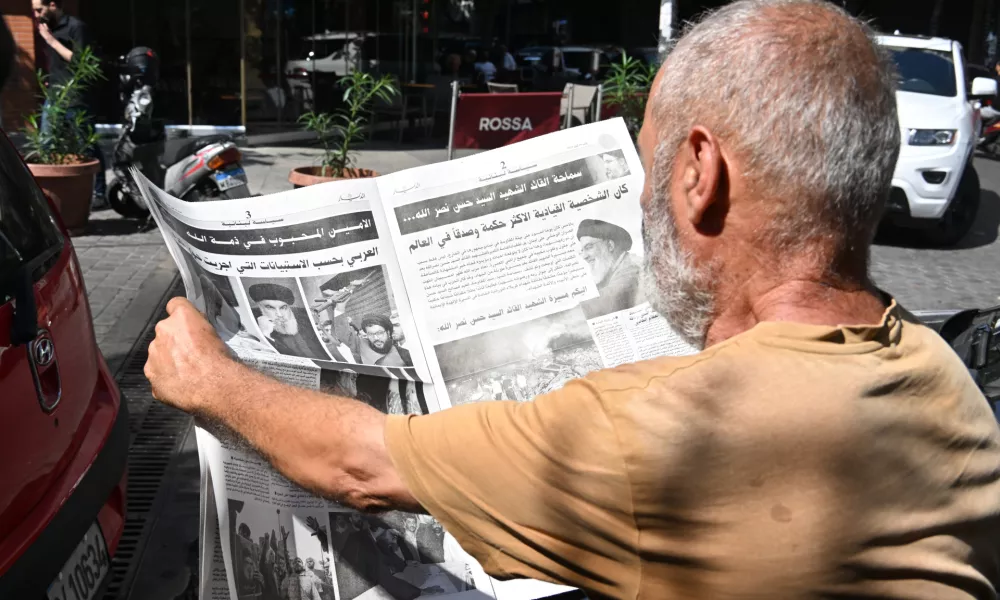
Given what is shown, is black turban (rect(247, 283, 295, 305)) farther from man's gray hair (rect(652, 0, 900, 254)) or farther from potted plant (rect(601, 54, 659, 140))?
potted plant (rect(601, 54, 659, 140))

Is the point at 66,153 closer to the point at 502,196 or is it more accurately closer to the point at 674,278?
the point at 502,196

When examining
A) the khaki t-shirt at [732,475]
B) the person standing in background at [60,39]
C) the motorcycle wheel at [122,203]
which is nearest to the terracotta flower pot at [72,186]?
the motorcycle wheel at [122,203]

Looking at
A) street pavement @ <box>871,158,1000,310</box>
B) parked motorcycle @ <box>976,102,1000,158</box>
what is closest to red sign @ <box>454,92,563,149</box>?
street pavement @ <box>871,158,1000,310</box>

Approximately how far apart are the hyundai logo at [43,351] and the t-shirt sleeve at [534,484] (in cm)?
143

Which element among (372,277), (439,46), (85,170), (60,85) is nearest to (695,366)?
(372,277)

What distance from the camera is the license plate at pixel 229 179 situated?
Result: 671 cm

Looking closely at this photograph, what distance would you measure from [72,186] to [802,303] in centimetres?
761

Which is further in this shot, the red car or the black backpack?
the black backpack

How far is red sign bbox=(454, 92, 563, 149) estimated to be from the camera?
6.96m

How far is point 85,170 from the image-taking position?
7.67m

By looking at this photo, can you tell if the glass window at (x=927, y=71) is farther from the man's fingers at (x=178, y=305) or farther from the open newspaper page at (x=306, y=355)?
the man's fingers at (x=178, y=305)

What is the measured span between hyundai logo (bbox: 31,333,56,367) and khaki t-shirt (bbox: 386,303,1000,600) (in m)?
1.45

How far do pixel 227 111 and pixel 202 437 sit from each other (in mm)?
14059

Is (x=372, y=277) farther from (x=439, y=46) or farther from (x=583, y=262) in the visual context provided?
(x=439, y=46)
